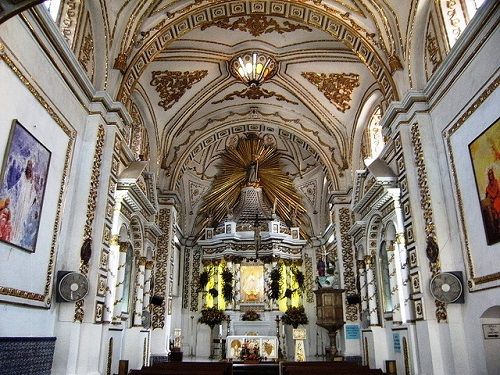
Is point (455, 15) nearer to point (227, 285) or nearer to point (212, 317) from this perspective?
point (227, 285)

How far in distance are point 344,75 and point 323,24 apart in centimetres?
298

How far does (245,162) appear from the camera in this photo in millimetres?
19469

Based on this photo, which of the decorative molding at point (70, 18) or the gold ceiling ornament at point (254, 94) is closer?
the decorative molding at point (70, 18)

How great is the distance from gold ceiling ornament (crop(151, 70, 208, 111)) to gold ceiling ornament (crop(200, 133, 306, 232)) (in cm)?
532

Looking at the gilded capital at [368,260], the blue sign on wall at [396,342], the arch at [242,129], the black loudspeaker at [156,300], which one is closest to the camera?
the blue sign on wall at [396,342]

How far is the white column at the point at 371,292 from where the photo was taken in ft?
39.5

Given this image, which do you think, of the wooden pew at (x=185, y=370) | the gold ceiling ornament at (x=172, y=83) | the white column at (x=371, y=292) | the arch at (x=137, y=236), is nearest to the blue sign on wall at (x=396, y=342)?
the white column at (x=371, y=292)

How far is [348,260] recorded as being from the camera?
14594mm

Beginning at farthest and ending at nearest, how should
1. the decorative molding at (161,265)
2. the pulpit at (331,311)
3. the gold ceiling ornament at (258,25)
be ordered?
the pulpit at (331,311) → the decorative molding at (161,265) → the gold ceiling ornament at (258,25)

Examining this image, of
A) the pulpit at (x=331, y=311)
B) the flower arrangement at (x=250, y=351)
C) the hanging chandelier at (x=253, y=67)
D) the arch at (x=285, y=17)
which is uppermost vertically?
the hanging chandelier at (x=253, y=67)

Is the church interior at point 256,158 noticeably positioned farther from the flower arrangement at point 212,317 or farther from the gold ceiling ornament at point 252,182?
the gold ceiling ornament at point 252,182

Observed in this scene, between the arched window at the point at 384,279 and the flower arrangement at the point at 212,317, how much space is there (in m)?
8.17

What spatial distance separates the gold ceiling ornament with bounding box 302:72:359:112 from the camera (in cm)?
1317

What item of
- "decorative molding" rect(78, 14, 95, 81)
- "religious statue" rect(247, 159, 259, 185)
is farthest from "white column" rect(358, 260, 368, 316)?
"decorative molding" rect(78, 14, 95, 81)
